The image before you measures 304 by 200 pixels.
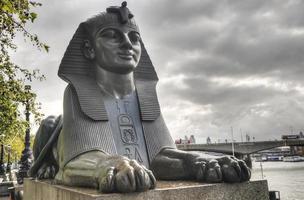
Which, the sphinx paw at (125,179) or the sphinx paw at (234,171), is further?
the sphinx paw at (234,171)

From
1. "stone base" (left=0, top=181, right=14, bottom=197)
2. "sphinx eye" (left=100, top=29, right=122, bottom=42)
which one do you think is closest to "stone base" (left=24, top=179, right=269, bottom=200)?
"sphinx eye" (left=100, top=29, right=122, bottom=42)

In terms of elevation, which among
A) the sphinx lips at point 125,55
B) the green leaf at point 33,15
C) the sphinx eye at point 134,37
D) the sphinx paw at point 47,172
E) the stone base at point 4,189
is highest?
the green leaf at point 33,15

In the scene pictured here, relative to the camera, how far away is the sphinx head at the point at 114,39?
4.32 m

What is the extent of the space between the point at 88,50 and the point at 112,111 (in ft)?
2.94

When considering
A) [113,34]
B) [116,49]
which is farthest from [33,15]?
[116,49]

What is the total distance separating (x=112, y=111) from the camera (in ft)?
14.2

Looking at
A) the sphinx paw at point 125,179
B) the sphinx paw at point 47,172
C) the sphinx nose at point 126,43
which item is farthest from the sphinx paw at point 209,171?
the sphinx paw at point 47,172

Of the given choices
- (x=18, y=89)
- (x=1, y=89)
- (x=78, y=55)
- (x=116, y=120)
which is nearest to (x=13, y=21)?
(x=1, y=89)

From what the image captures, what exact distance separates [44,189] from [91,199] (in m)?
1.77

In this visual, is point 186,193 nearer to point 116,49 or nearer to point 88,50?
point 116,49

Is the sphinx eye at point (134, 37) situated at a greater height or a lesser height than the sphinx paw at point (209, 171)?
greater

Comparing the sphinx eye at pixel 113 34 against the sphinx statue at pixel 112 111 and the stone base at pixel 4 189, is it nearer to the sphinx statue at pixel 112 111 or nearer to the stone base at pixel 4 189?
the sphinx statue at pixel 112 111

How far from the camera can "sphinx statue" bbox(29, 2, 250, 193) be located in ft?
12.4

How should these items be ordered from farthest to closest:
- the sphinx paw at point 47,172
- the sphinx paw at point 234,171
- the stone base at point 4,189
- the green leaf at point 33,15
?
the stone base at point 4,189
the green leaf at point 33,15
the sphinx paw at point 47,172
the sphinx paw at point 234,171
